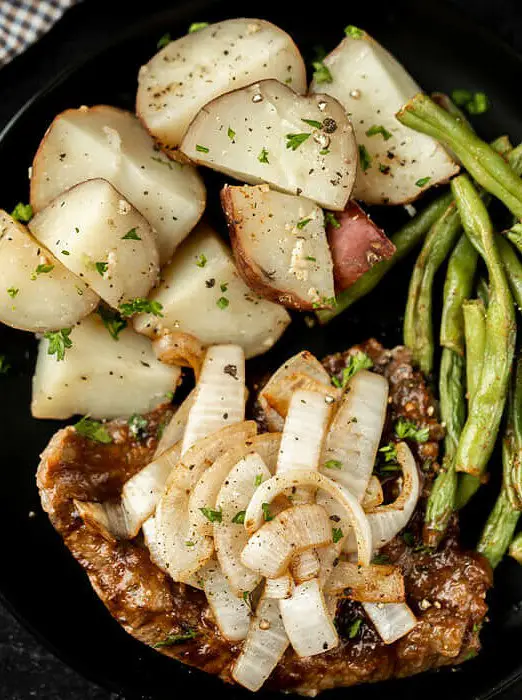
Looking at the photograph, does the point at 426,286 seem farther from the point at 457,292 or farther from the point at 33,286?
the point at 33,286

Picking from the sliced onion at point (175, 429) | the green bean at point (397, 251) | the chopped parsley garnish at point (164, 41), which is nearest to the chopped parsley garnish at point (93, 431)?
the sliced onion at point (175, 429)

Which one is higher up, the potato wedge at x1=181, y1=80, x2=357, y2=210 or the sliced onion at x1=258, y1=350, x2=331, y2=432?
the potato wedge at x1=181, y1=80, x2=357, y2=210

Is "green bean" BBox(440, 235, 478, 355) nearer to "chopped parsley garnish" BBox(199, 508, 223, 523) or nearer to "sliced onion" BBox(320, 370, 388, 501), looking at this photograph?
"sliced onion" BBox(320, 370, 388, 501)

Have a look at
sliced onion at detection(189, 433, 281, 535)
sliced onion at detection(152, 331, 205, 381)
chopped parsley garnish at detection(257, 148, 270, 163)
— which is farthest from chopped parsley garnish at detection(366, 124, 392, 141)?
sliced onion at detection(189, 433, 281, 535)

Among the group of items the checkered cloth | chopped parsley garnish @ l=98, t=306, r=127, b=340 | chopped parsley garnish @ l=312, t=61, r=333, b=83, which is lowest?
chopped parsley garnish @ l=98, t=306, r=127, b=340

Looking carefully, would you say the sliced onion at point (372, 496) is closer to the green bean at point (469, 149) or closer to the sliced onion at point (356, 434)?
the sliced onion at point (356, 434)

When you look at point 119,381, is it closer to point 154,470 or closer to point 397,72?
point 154,470
